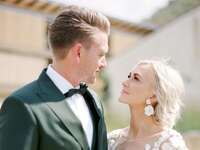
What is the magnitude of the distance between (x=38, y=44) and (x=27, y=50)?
79cm

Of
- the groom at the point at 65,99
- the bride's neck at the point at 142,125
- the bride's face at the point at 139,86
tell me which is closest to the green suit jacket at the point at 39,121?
the groom at the point at 65,99

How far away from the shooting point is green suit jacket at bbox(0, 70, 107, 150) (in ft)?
8.14

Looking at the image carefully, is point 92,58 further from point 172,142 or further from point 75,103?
point 172,142

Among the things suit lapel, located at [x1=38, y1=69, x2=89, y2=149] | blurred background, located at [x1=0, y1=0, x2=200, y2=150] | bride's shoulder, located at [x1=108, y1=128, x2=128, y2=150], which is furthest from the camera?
blurred background, located at [x1=0, y1=0, x2=200, y2=150]

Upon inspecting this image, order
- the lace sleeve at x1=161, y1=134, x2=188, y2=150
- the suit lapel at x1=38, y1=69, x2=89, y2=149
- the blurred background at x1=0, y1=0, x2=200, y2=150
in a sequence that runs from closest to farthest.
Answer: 1. the suit lapel at x1=38, y1=69, x2=89, y2=149
2. the lace sleeve at x1=161, y1=134, x2=188, y2=150
3. the blurred background at x1=0, y1=0, x2=200, y2=150

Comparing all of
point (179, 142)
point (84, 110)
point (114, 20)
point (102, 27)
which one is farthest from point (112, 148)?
point (114, 20)

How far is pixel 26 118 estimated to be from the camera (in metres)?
2.50

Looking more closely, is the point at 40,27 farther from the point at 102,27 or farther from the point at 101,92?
the point at 102,27

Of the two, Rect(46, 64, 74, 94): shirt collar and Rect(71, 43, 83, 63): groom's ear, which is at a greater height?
Rect(71, 43, 83, 63): groom's ear

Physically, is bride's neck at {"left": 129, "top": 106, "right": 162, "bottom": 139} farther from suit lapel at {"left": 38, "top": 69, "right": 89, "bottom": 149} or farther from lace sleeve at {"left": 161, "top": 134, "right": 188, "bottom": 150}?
suit lapel at {"left": 38, "top": 69, "right": 89, "bottom": 149}

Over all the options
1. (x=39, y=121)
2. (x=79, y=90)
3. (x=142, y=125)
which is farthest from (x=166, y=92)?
(x=39, y=121)

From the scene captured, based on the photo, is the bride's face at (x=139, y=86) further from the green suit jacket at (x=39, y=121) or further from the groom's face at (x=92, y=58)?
the green suit jacket at (x=39, y=121)

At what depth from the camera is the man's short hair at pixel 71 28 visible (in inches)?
105

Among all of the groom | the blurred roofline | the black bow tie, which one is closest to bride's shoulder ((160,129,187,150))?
the groom
